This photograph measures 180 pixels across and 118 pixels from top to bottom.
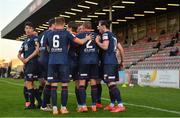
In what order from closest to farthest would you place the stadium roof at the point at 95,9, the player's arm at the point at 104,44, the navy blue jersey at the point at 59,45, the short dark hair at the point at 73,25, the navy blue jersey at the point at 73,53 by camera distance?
the navy blue jersey at the point at 59,45, the player's arm at the point at 104,44, the navy blue jersey at the point at 73,53, the short dark hair at the point at 73,25, the stadium roof at the point at 95,9

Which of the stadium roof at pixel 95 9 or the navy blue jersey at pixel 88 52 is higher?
the stadium roof at pixel 95 9

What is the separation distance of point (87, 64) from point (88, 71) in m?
0.16

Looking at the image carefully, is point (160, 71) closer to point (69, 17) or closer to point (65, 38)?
point (65, 38)

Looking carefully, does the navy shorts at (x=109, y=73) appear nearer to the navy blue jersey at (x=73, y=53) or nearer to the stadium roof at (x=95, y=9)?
the navy blue jersey at (x=73, y=53)

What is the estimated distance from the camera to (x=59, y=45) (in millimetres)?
8211

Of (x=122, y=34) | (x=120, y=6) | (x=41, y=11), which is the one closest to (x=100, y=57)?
(x=120, y=6)

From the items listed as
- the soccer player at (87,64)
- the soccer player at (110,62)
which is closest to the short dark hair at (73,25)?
the soccer player at (87,64)

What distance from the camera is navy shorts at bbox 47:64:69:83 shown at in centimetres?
819

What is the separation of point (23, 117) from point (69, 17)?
106 ft

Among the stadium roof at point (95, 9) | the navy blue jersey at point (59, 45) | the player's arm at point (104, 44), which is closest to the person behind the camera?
the navy blue jersey at point (59, 45)

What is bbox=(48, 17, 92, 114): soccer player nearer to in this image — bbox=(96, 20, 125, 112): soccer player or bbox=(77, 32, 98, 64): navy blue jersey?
bbox=(77, 32, 98, 64): navy blue jersey

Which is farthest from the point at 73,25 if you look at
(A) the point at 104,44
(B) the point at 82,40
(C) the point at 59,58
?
(C) the point at 59,58

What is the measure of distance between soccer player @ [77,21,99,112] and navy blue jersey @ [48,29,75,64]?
1.65ft

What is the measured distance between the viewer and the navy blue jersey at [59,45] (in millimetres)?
8188
